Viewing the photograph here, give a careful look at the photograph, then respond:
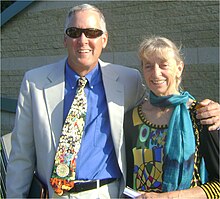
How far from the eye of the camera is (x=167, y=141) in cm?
209

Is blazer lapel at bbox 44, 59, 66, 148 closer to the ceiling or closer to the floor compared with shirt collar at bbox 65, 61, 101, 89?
closer to the floor

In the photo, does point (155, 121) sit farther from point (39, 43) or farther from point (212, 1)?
point (39, 43)

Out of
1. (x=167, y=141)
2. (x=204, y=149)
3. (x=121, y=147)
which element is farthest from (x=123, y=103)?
(x=204, y=149)

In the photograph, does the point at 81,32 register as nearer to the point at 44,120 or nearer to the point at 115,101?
the point at 115,101

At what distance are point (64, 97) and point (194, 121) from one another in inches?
37.3

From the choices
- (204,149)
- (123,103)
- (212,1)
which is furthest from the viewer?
(212,1)

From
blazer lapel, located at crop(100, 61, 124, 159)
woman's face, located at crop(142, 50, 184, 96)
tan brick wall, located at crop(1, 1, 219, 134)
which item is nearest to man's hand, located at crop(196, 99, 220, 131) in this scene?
woman's face, located at crop(142, 50, 184, 96)

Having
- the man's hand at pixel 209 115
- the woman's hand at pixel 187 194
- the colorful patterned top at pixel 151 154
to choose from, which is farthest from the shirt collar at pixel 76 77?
the woman's hand at pixel 187 194

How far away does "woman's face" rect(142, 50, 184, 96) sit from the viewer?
7.27 ft

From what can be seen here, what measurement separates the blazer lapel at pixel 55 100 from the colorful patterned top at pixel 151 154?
0.47 meters

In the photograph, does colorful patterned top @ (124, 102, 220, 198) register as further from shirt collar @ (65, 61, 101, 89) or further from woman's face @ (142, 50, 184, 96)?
shirt collar @ (65, 61, 101, 89)

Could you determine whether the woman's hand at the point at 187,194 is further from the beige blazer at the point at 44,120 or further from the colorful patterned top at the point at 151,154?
the beige blazer at the point at 44,120

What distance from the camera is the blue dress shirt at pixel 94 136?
2.35 metres

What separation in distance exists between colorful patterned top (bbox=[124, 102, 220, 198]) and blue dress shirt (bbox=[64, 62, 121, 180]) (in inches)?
5.2
